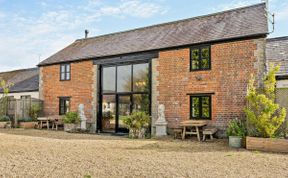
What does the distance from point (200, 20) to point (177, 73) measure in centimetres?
403

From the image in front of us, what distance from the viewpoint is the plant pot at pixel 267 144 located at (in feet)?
28.9

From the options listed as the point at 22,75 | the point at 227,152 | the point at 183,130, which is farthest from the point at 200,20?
the point at 22,75

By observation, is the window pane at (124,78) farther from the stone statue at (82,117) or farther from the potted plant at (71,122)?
the potted plant at (71,122)

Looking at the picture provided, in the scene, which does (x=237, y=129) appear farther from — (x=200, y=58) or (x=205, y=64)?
(x=200, y=58)

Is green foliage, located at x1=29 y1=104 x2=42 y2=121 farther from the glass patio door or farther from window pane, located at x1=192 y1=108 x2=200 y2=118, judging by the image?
window pane, located at x1=192 y1=108 x2=200 y2=118

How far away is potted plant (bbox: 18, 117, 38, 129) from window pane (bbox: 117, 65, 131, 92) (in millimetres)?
6591

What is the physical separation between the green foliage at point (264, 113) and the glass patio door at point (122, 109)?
6.57 meters

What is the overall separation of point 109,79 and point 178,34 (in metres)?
4.58

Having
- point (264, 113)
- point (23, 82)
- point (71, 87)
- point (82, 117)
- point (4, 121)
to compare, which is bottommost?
point (4, 121)

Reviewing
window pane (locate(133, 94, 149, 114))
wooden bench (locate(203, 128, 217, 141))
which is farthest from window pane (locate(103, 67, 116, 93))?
wooden bench (locate(203, 128, 217, 141))

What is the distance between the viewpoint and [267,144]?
9039 millimetres

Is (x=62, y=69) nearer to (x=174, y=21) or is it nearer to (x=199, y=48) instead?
(x=174, y=21)

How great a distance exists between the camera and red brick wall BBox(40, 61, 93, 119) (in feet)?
54.2

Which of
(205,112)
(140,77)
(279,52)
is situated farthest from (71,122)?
(279,52)
